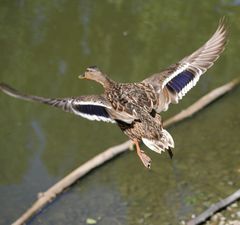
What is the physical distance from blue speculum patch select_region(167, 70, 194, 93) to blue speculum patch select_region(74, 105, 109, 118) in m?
0.68

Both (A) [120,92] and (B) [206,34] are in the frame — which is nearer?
(A) [120,92]

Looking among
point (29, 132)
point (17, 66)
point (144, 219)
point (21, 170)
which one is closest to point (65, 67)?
point (17, 66)

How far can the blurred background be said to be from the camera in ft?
29.2

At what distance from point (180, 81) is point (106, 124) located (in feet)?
15.6

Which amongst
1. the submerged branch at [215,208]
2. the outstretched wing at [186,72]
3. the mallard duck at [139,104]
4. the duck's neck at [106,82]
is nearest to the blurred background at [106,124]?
the submerged branch at [215,208]

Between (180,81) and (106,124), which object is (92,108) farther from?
(106,124)

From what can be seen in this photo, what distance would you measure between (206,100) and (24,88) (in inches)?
117

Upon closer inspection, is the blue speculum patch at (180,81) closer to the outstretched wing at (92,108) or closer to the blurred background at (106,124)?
the outstretched wing at (92,108)

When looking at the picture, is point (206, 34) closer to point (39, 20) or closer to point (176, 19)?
point (176, 19)

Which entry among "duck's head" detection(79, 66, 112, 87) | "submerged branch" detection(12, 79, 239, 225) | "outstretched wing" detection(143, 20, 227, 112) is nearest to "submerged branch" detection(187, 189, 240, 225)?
"submerged branch" detection(12, 79, 239, 225)

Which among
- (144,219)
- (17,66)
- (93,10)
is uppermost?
(93,10)

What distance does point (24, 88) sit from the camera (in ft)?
35.6

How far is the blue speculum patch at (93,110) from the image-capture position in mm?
5070

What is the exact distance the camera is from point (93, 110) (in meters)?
5.10
